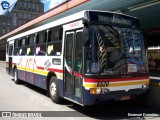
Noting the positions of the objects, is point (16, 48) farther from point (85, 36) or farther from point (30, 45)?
point (85, 36)

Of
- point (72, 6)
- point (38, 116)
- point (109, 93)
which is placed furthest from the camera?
point (72, 6)

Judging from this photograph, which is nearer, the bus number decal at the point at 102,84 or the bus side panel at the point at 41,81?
the bus number decal at the point at 102,84

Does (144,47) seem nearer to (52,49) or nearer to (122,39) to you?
(122,39)

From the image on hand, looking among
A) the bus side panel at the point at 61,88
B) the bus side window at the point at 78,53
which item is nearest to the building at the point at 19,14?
the bus side panel at the point at 61,88

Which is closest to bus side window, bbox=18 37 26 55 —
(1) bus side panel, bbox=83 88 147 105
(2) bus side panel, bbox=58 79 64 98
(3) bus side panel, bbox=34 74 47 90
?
(3) bus side panel, bbox=34 74 47 90

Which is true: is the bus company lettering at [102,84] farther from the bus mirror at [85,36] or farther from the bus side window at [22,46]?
the bus side window at [22,46]

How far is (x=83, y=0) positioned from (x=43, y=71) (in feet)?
26.7

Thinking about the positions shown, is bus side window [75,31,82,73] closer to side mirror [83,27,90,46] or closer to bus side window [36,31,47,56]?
side mirror [83,27,90,46]

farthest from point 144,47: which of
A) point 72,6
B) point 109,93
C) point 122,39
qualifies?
point 72,6

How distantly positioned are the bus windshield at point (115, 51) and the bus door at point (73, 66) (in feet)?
1.72

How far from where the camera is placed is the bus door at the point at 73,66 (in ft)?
25.8

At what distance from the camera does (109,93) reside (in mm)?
7500

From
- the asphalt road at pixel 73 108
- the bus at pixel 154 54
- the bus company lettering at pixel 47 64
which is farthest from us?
the bus at pixel 154 54

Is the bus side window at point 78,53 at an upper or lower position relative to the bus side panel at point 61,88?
upper
